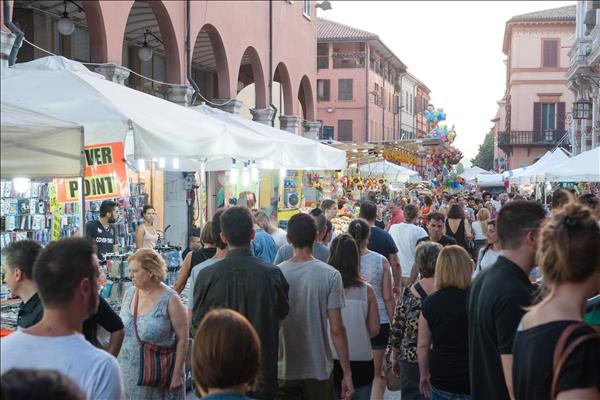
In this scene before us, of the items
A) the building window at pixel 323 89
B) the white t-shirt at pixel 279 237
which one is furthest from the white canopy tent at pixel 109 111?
the building window at pixel 323 89

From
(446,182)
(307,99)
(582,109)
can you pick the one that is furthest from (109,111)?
(446,182)

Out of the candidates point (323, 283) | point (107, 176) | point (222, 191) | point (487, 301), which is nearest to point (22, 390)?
point (487, 301)

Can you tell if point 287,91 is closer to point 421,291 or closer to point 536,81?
point 421,291

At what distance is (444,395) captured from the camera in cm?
523

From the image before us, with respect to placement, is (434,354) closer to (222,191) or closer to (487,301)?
(487,301)

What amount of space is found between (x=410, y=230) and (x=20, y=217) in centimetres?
472

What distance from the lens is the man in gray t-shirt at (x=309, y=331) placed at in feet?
17.5

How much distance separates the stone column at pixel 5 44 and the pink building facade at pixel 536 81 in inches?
2074

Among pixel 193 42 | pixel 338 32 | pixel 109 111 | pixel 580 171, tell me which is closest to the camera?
pixel 109 111

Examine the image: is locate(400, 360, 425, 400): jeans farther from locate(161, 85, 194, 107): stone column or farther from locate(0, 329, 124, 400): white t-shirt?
locate(161, 85, 194, 107): stone column

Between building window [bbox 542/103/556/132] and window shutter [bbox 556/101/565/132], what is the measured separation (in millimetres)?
267

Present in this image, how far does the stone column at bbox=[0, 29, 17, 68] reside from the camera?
9969 millimetres

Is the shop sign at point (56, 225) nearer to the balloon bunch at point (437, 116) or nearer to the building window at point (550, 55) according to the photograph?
the balloon bunch at point (437, 116)

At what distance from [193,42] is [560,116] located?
4707cm
